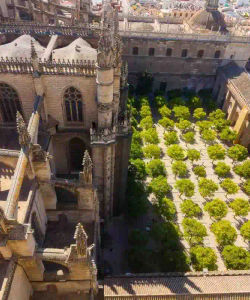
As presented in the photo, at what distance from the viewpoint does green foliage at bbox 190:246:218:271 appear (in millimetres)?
29906

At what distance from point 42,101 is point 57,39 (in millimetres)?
9114

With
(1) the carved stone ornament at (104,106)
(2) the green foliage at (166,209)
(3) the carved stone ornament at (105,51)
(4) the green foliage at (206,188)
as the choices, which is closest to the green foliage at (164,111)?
(4) the green foliage at (206,188)

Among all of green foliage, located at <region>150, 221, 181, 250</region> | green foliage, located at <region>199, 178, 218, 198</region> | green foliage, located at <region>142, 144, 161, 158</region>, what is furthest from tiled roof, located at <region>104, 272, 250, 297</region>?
green foliage, located at <region>142, 144, 161, 158</region>

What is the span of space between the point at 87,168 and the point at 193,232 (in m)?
16.7

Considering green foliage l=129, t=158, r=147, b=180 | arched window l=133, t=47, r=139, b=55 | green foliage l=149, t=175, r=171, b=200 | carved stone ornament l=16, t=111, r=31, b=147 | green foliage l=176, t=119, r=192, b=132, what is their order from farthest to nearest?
arched window l=133, t=47, r=139, b=55, green foliage l=176, t=119, r=192, b=132, green foliage l=129, t=158, r=147, b=180, green foliage l=149, t=175, r=171, b=200, carved stone ornament l=16, t=111, r=31, b=147

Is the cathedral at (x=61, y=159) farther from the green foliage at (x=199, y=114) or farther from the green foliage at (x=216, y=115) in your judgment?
the green foliage at (x=216, y=115)

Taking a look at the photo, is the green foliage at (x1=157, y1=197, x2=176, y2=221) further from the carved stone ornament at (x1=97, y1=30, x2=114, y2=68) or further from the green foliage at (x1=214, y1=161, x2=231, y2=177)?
the carved stone ornament at (x1=97, y1=30, x2=114, y2=68)

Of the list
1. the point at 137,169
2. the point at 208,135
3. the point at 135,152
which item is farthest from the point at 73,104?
the point at 208,135

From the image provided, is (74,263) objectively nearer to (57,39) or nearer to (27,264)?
(27,264)

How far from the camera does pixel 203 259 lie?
3000 cm

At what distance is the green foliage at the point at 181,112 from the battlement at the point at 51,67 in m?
31.2

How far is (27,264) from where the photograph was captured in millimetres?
19812

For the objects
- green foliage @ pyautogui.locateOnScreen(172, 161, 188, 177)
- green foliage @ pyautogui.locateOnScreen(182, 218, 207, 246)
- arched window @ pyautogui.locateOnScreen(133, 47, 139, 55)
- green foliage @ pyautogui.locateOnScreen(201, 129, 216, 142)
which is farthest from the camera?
arched window @ pyautogui.locateOnScreen(133, 47, 139, 55)

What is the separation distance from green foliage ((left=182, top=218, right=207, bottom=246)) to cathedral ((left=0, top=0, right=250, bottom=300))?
588cm
